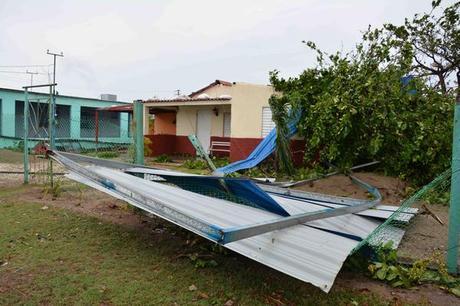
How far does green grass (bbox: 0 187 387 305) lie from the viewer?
3.06 m

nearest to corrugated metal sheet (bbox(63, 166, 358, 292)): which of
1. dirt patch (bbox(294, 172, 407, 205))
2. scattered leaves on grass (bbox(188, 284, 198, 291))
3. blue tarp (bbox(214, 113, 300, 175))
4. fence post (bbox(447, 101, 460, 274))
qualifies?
scattered leaves on grass (bbox(188, 284, 198, 291))

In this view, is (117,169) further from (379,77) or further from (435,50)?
(435,50)

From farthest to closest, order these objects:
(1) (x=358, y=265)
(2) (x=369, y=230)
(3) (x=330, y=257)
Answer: (2) (x=369, y=230)
(1) (x=358, y=265)
(3) (x=330, y=257)

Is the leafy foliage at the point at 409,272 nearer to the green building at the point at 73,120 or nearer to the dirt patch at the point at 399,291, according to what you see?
the dirt patch at the point at 399,291

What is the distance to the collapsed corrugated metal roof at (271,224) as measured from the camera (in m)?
2.61

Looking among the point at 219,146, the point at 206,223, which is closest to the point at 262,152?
the point at 219,146

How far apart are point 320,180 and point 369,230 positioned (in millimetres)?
4081

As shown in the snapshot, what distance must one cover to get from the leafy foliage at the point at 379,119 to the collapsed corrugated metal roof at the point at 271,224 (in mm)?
3580

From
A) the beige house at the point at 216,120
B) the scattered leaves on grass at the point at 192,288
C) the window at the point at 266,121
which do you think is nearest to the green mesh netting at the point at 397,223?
the scattered leaves on grass at the point at 192,288

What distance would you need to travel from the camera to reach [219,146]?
14.9m

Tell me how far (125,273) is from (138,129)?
2.69 meters

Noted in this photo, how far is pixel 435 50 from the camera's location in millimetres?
14555

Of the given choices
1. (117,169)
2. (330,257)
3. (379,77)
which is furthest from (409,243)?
(379,77)

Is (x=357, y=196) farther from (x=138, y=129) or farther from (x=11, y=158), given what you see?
(x=11, y=158)
